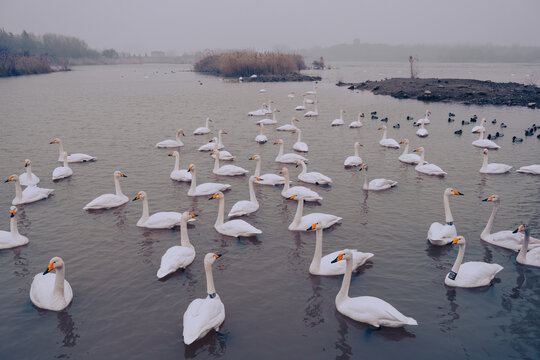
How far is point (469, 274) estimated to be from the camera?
29.1 feet

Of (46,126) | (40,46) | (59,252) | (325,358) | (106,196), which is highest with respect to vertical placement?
(40,46)

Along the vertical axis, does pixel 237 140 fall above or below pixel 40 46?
below

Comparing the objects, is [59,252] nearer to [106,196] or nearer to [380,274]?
[106,196]

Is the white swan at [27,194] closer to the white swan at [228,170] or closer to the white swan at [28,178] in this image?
the white swan at [28,178]

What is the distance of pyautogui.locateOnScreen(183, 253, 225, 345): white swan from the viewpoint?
276 inches

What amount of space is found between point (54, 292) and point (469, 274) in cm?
932

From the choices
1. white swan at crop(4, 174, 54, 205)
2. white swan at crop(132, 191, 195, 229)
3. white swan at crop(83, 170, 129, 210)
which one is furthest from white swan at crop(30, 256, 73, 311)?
white swan at crop(4, 174, 54, 205)

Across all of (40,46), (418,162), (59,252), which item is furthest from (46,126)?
(40,46)

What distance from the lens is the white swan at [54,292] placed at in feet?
26.5

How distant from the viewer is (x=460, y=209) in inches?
529

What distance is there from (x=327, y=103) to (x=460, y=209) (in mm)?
30630

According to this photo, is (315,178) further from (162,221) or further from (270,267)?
(162,221)

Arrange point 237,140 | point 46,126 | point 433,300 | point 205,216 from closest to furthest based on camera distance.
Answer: point 433,300
point 205,216
point 237,140
point 46,126

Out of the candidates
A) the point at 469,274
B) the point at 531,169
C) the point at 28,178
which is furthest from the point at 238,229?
the point at 531,169
